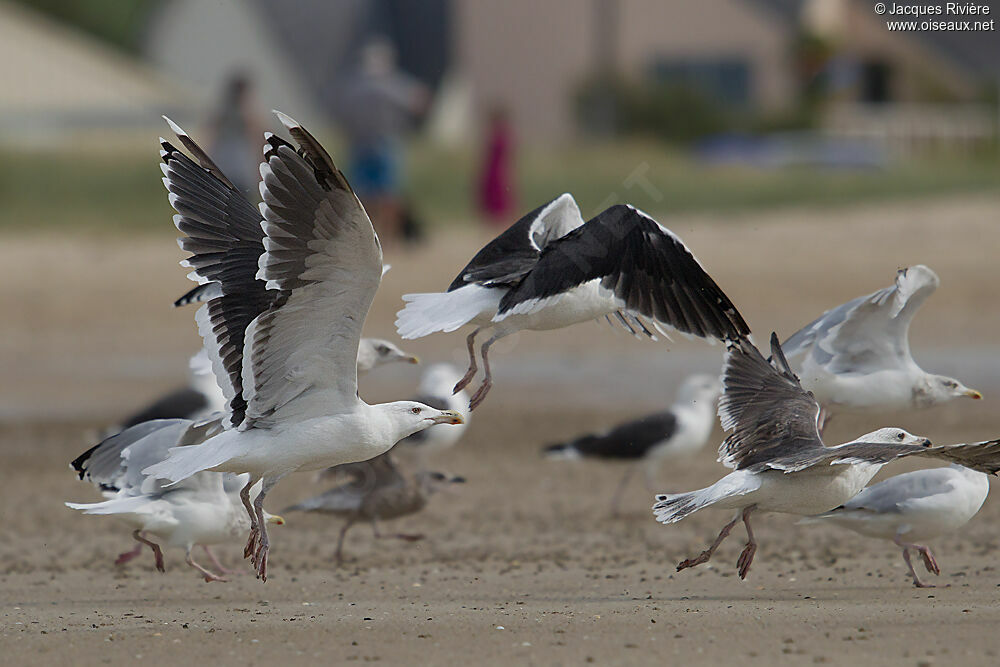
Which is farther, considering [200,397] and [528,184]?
[528,184]

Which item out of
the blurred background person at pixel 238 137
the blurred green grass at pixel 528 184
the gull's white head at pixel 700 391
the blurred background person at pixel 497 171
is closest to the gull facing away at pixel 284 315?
the gull's white head at pixel 700 391

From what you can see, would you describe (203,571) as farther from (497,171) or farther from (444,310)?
(497,171)

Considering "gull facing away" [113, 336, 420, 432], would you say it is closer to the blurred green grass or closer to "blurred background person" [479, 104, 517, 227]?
"blurred background person" [479, 104, 517, 227]

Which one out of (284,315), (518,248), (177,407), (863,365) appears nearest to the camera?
(284,315)

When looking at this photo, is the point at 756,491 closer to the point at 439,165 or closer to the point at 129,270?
the point at 129,270

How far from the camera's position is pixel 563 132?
36.3 metres

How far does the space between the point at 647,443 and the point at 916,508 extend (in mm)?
2906

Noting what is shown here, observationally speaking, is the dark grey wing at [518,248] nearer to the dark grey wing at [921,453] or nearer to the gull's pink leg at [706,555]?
the gull's pink leg at [706,555]

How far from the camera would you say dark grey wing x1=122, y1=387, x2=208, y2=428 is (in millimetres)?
9328

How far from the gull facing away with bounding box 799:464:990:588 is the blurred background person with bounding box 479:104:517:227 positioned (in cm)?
1324

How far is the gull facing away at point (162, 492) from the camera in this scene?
7602 mm

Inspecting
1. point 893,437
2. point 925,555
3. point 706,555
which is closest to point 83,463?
point 706,555

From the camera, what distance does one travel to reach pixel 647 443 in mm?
10016

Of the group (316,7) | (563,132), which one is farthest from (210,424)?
(316,7)
